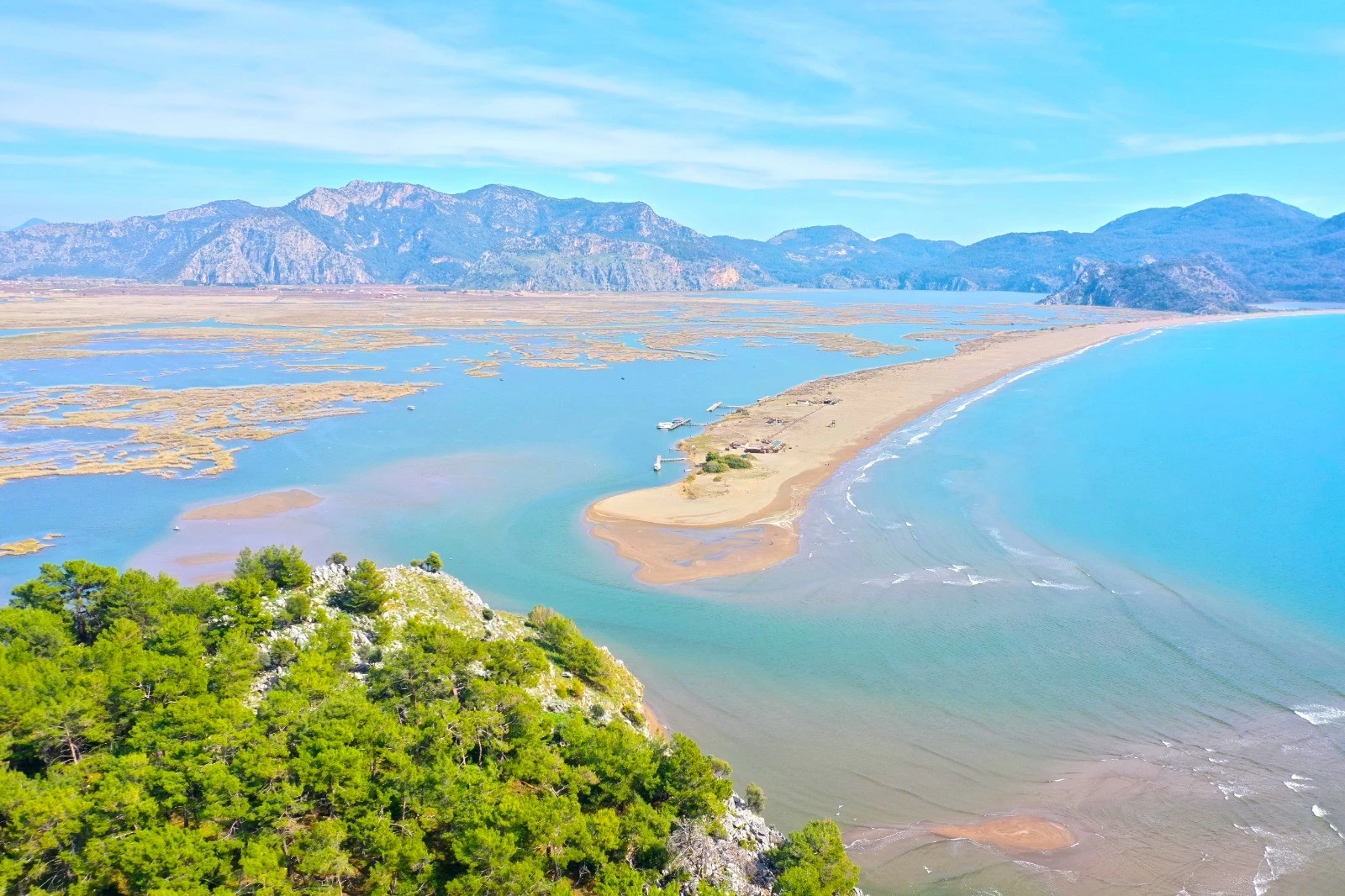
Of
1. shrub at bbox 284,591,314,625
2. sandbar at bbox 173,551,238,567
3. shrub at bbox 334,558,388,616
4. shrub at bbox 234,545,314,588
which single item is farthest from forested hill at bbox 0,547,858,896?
sandbar at bbox 173,551,238,567

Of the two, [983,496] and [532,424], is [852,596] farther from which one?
[532,424]

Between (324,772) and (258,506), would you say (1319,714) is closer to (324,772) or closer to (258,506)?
(324,772)

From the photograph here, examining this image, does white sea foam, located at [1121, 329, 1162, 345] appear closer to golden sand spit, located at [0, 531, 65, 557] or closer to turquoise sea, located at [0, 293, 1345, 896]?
→ turquoise sea, located at [0, 293, 1345, 896]

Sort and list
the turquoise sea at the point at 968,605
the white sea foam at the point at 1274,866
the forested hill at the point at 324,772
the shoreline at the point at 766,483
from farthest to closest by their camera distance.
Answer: the shoreline at the point at 766,483 < the turquoise sea at the point at 968,605 < the white sea foam at the point at 1274,866 < the forested hill at the point at 324,772

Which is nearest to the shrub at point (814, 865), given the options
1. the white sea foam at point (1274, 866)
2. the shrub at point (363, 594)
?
the white sea foam at point (1274, 866)

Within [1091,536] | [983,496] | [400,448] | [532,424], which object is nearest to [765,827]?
[1091,536]

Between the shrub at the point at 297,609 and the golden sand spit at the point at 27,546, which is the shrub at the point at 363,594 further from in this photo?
the golden sand spit at the point at 27,546
